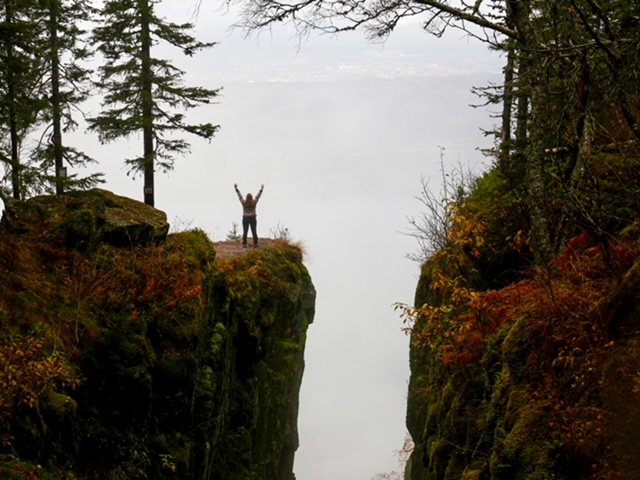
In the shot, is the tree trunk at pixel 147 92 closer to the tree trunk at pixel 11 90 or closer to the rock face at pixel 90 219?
the tree trunk at pixel 11 90

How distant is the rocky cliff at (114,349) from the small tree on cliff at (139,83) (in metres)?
7.10

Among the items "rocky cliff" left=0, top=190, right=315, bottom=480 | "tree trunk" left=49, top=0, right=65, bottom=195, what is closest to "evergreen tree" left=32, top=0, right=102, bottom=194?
"tree trunk" left=49, top=0, right=65, bottom=195

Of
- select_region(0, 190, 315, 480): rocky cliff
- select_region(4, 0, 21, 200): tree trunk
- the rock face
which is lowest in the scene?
select_region(0, 190, 315, 480): rocky cliff

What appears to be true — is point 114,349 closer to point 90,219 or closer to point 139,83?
point 90,219

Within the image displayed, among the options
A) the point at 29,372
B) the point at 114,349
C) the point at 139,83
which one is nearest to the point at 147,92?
the point at 139,83

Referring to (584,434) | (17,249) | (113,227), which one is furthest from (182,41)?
(584,434)

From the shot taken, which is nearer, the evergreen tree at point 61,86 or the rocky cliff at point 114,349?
the rocky cliff at point 114,349

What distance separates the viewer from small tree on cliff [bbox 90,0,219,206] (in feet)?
63.5

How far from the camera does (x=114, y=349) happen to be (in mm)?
9383

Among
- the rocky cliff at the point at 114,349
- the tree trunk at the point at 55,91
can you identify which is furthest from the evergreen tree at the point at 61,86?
the rocky cliff at the point at 114,349

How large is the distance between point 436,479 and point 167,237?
7.86 meters

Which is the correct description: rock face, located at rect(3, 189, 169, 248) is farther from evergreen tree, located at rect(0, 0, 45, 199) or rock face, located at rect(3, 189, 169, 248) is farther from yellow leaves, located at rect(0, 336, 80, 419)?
yellow leaves, located at rect(0, 336, 80, 419)

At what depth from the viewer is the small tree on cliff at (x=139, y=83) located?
762 inches

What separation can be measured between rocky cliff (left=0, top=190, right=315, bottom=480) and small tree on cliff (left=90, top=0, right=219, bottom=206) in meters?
7.10
